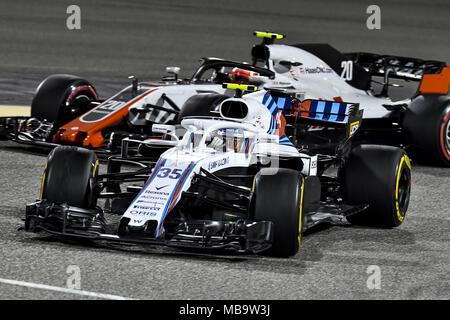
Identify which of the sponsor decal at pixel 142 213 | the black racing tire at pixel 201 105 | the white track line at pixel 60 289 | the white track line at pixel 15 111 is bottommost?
the white track line at pixel 15 111

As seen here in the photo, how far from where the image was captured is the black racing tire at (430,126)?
12.2 m

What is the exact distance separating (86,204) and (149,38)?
1625cm

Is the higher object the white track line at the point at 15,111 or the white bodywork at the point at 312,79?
the white bodywork at the point at 312,79

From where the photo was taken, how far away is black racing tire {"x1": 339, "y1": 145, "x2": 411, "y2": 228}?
349 inches

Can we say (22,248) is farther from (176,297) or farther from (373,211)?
(373,211)

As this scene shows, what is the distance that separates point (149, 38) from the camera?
79.2 feet

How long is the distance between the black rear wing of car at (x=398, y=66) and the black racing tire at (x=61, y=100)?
12.0 ft

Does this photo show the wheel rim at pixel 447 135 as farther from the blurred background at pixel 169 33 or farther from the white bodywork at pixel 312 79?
the blurred background at pixel 169 33

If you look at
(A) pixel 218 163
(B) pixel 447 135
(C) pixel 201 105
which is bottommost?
(B) pixel 447 135

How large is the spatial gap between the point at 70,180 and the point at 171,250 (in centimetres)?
101

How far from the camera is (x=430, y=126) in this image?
1223 cm

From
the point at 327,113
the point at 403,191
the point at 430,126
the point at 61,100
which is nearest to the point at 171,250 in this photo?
the point at 403,191

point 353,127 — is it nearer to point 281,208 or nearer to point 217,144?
point 217,144

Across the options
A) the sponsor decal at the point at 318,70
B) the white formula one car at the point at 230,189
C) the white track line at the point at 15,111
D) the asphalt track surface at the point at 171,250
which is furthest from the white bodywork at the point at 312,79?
the white track line at the point at 15,111
